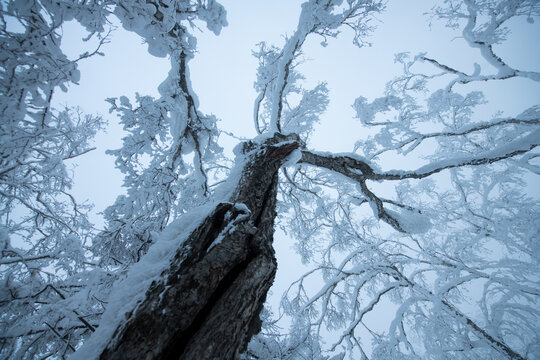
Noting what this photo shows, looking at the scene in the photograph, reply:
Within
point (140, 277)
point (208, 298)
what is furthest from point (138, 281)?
point (208, 298)

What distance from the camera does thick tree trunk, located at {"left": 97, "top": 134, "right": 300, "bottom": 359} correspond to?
1165 mm

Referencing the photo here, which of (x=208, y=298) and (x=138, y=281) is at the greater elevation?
(x=208, y=298)

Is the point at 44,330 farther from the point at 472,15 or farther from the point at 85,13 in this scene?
the point at 472,15

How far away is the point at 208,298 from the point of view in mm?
1479

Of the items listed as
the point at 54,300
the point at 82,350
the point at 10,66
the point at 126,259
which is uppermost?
the point at 10,66

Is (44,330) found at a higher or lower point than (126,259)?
lower

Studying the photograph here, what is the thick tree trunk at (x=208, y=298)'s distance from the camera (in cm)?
117

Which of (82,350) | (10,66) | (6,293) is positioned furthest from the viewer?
(6,293)

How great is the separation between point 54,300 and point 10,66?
2.23 m

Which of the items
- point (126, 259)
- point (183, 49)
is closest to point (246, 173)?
point (183, 49)

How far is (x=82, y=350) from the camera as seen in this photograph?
3.73ft

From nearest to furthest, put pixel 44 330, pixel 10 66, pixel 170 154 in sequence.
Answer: pixel 10 66, pixel 44 330, pixel 170 154

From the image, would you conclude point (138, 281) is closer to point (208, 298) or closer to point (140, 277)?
point (140, 277)

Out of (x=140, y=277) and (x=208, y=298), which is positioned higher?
(x=208, y=298)
